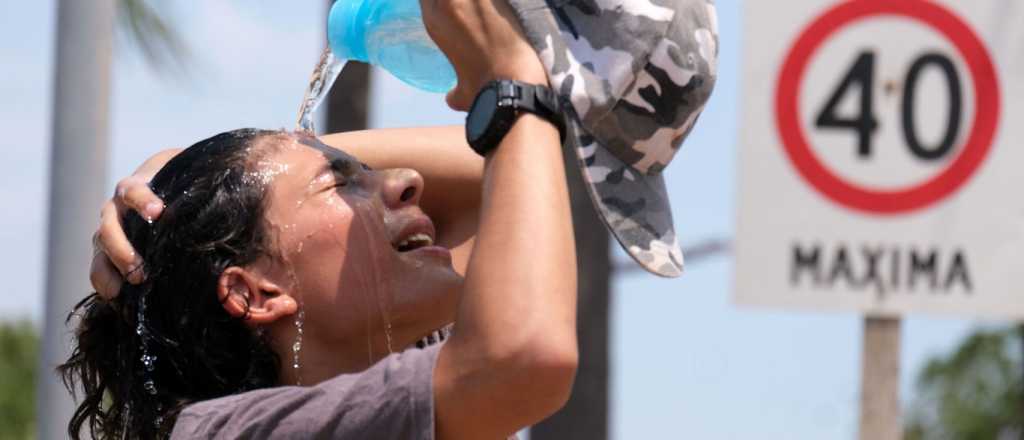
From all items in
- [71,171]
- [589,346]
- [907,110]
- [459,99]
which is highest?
[459,99]

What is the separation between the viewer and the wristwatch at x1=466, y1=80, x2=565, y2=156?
285cm

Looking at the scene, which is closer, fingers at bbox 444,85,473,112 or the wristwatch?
the wristwatch

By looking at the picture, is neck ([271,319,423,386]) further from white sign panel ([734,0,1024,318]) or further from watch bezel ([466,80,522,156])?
white sign panel ([734,0,1024,318])

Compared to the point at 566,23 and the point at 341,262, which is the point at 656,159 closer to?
the point at 566,23

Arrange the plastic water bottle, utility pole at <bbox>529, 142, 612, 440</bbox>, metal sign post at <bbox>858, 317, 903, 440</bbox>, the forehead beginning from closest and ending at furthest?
the forehead → the plastic water bottle → metal sign post at <bbox>858, 317, 903, 440</bbox> → utility pole at <bbox>529, 142, 612, 440</bbox>

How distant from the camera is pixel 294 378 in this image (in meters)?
3.29

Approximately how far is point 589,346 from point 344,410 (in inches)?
277

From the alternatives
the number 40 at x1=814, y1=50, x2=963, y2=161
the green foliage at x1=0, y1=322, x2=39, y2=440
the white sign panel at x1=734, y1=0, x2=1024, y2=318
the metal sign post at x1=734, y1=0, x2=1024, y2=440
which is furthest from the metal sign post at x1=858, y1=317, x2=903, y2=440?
A: the green foliage at x1=0, y1=322, x2=39, y2=440

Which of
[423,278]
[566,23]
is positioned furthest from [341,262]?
[566,23]

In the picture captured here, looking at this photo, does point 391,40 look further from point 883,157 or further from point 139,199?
point 883,157

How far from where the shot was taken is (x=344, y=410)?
113 inches

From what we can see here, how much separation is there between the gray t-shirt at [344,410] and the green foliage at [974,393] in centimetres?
1765

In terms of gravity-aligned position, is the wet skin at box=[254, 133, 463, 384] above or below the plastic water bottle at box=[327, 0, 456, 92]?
below

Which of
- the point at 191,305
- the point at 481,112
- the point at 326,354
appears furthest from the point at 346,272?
the point at 481,112
